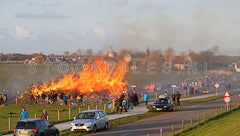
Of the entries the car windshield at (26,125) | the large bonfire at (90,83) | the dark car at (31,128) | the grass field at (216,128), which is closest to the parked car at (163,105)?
the grass field at (216,128)

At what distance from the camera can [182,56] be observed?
9025 centimetres

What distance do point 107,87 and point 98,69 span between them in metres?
9.00

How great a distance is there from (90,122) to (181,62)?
7467cm

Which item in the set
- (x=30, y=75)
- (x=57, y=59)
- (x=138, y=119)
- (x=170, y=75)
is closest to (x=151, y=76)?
(x=170, y=75)

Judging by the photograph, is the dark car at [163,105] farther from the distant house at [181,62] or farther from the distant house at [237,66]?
the distant house at [237,66]

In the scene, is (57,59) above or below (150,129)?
above

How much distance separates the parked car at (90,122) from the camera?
22645 mm

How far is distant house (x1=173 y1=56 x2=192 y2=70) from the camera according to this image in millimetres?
90838

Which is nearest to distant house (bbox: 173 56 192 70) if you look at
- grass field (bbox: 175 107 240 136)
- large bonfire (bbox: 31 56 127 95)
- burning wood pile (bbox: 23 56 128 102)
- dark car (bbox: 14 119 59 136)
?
burning wood pile (bbox: 23 56 128 102)

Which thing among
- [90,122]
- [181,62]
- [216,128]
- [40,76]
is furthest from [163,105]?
[40,76]

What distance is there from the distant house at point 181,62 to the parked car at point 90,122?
216 feet

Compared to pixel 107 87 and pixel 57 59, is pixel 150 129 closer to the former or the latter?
pixel 107 87

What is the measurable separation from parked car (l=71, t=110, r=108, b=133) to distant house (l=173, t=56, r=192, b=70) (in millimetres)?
65734

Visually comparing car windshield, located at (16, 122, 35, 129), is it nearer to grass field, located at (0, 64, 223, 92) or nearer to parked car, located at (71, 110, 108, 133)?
parked car, located at (71, 110, 108, 133)
